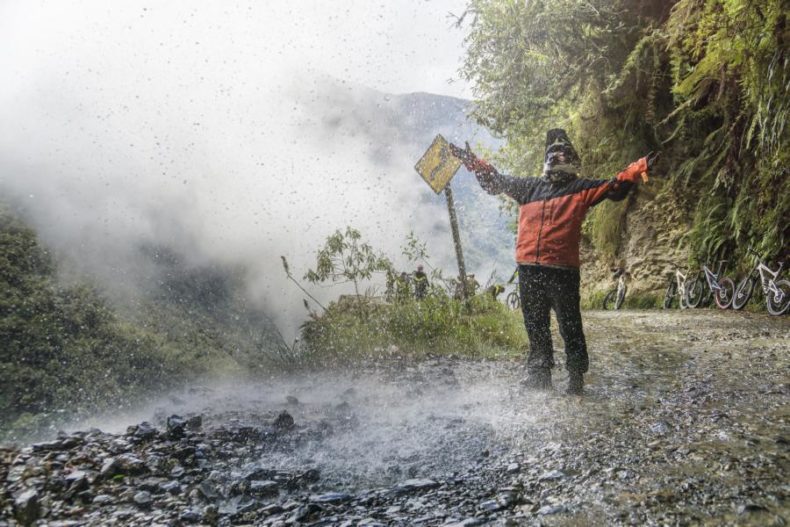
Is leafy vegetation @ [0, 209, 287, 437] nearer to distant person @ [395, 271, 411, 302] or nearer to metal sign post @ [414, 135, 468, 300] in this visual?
distant person @ [395, 271, 411, 302]

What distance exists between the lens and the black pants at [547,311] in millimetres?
4145

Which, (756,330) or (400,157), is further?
(400,157)

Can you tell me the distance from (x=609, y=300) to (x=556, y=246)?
10.6m

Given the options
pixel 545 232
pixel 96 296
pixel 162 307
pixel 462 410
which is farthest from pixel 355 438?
pixel 162 307

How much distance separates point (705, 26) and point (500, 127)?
21.0ft

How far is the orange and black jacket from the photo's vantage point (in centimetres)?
402

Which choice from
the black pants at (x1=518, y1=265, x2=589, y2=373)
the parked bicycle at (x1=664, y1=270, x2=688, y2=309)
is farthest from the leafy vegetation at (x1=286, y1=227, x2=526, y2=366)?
the parked bicycle at (x1=664, y1=270, x2=688, y2=309)

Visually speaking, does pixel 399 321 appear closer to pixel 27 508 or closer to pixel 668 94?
pixel 27 508

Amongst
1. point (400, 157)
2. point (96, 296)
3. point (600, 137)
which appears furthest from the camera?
point (400, 157)

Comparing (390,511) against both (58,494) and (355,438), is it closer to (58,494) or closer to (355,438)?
(355,438)

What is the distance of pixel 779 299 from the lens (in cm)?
746

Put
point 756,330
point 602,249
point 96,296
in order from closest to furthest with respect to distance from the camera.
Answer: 1. point 756,330
2. point 602,249
3. point 96,296

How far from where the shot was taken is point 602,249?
1348 cm

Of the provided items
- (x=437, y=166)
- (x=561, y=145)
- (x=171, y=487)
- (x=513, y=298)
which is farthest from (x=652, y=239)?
(x=171, y=487)
